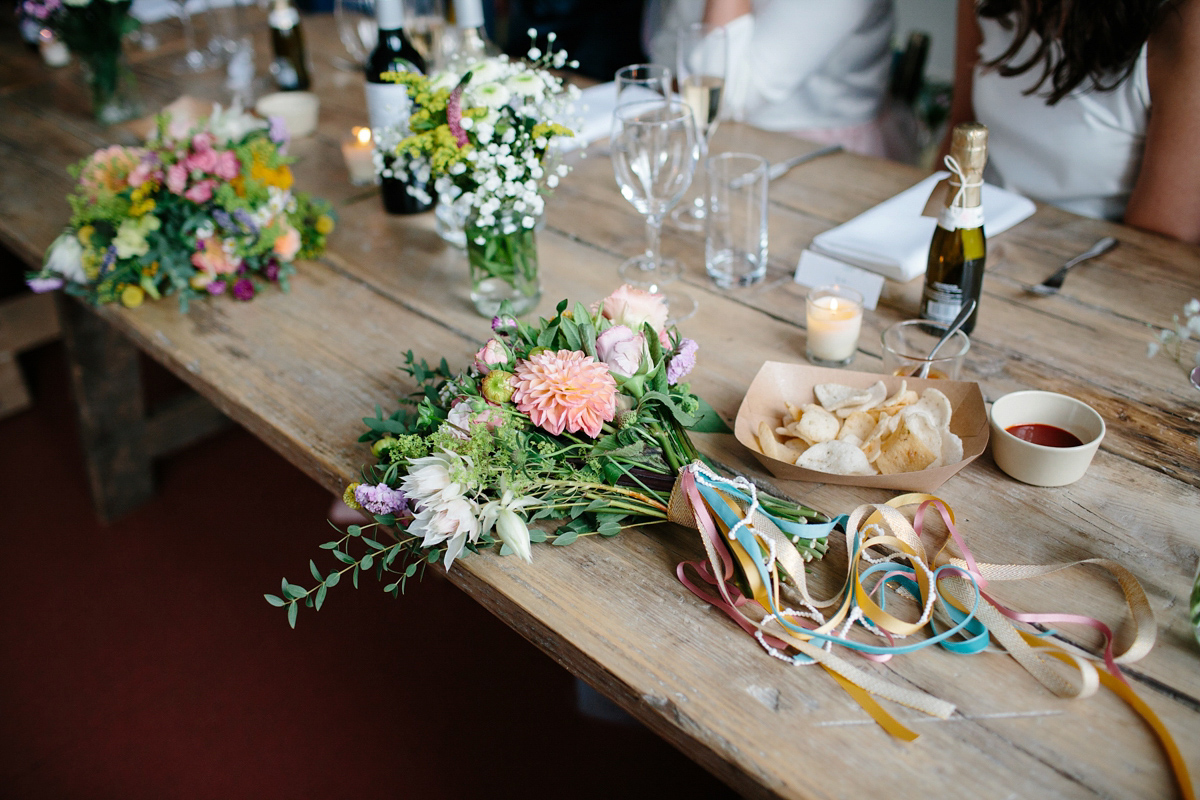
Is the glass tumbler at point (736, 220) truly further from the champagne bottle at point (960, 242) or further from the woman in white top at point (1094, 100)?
the woman in white top at point (1094, 100)

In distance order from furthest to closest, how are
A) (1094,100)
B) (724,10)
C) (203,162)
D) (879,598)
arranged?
(724,10)
(1094,100)
(203,162)
(879,598)

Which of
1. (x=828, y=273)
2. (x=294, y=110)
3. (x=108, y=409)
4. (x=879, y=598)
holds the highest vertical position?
(x=294, y=110)

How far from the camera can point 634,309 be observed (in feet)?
2.77

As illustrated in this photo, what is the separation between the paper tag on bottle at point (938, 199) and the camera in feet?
3.16

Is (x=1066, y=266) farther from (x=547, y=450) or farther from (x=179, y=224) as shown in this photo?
(x=179, y=224)

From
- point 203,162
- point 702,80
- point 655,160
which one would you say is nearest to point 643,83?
point 702,80

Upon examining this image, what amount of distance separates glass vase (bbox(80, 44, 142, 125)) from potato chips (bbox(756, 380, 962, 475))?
1.70 metres

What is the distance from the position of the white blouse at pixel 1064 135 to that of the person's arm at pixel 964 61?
A: 39 millimetres

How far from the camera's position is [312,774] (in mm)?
1396

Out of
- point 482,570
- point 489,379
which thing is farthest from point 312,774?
point 489,379

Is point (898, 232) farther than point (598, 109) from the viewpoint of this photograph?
No

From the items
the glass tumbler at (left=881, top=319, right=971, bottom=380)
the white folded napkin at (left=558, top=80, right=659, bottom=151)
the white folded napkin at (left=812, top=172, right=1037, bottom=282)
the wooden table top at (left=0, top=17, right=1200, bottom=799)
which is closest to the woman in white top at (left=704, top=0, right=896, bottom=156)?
the white folded napkin at (left=558, top=80, right=659, bottom=151)

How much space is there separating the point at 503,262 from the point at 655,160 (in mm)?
242

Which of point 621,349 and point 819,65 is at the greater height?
point 819,65
